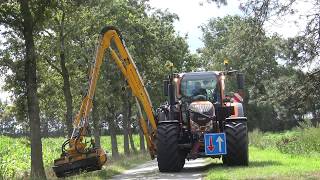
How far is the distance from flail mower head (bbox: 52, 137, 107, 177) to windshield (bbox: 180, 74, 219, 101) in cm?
419

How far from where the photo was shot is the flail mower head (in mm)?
17406

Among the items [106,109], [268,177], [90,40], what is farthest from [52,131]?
[268,177]

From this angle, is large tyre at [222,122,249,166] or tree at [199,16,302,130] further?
tree at [199,16,302,130]

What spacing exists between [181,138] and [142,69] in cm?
2217

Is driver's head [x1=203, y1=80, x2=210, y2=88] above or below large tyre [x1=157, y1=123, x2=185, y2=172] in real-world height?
above

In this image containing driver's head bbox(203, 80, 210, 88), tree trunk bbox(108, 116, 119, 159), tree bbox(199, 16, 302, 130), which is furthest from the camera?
tree bbox(199, 16, 302, 130)

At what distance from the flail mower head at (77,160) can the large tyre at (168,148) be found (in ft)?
6.46

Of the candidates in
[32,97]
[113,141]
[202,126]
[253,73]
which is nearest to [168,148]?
[202,126]

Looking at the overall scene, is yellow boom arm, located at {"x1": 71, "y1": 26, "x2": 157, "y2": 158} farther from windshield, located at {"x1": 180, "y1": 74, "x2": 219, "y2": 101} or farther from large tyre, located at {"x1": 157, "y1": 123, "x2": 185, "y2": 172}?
large tyre, located at {"x1": 157, "y1": 123, "x2": 185, "y2": 172}

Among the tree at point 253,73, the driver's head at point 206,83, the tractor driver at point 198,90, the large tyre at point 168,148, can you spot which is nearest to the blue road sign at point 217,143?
the large tyre at point 168,148

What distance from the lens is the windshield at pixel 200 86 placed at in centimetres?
2017

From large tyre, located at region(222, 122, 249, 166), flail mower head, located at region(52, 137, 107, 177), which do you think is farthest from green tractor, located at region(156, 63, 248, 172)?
flail mower head, located at region(52, 137, 107, 177)

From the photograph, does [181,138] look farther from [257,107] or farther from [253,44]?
[257,107]

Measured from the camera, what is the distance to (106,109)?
41594 millimetres
